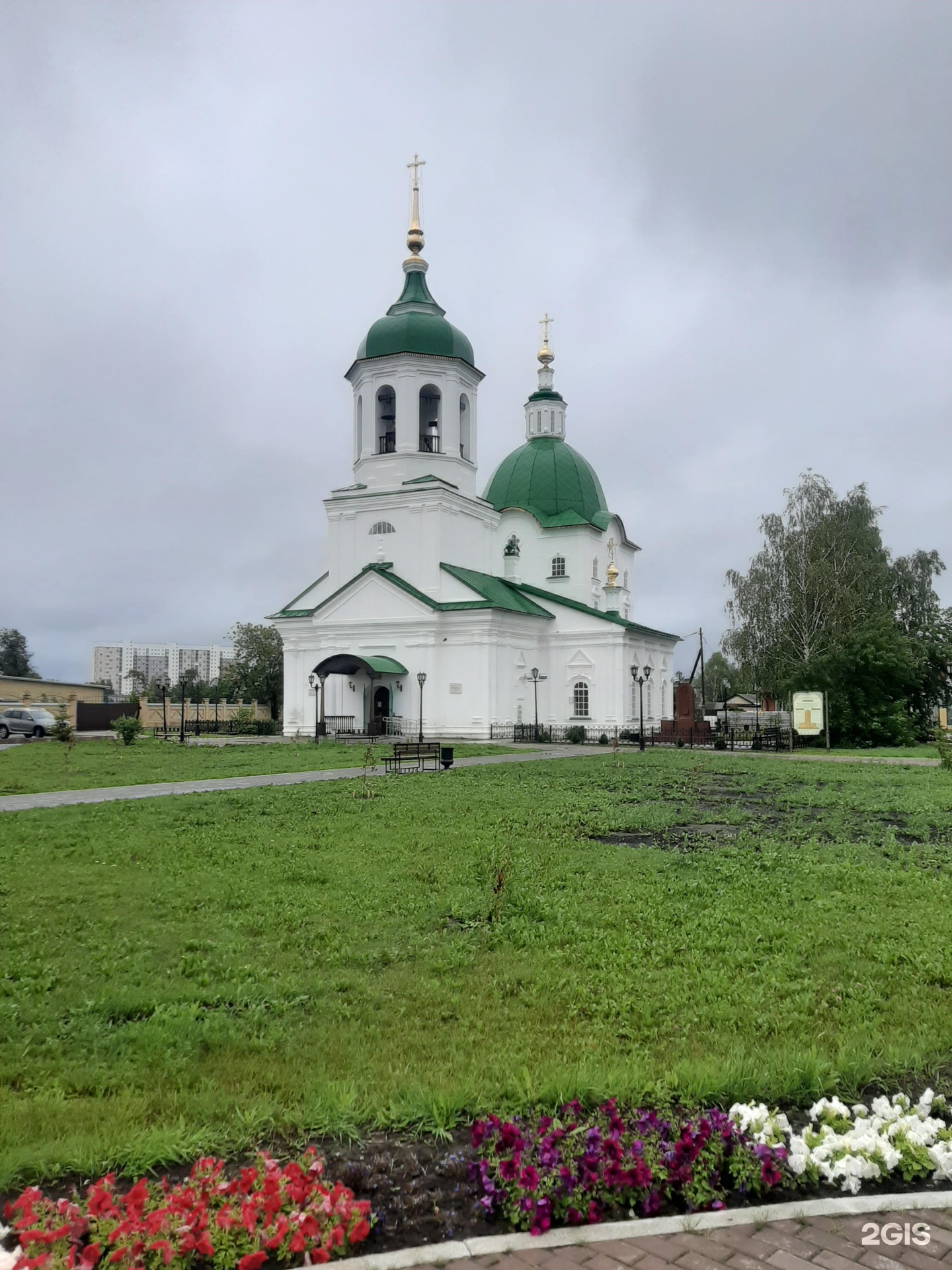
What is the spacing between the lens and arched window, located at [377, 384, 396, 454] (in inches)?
1537

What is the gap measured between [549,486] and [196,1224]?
146 feet

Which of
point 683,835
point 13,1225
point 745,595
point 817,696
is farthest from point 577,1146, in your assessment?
point 745,595

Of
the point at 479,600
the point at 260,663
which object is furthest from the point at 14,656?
the point at 479,600

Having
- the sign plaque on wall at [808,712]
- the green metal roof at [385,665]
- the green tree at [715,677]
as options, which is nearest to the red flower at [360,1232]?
the green metal roof at [385,665]

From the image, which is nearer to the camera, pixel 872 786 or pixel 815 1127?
pixel 815 1127

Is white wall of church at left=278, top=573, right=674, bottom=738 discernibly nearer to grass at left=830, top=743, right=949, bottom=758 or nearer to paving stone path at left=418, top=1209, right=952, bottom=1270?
grass at left=830, top=743, right=949, bottom=758

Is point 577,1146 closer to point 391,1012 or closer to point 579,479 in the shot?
point 391,1012

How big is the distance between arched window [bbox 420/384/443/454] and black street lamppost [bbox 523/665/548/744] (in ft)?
33.4

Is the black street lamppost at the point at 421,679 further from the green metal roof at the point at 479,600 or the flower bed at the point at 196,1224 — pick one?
the flower bed at the point at 196,1224

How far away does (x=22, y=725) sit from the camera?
37375 millimetres

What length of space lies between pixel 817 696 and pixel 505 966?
30641 millimetres

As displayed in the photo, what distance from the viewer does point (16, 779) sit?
18234 millimetres

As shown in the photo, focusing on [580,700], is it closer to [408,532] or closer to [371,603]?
[371,603]

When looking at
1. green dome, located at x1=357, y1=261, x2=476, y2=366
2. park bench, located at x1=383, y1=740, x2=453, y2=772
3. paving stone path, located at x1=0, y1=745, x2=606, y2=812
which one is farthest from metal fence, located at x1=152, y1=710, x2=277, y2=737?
park bench, located at x1=383, y1=740, x2=453, y2=772
